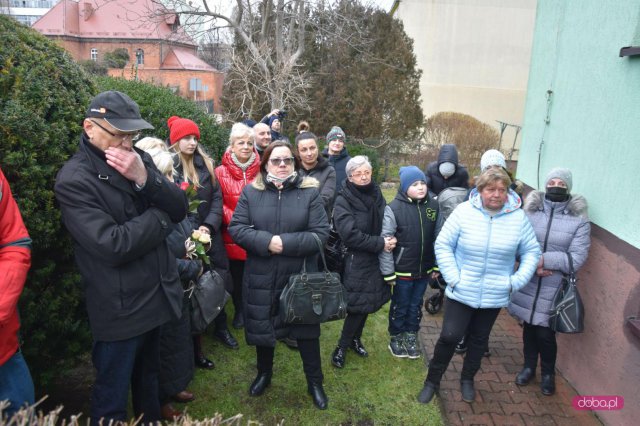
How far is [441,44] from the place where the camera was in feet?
68.6

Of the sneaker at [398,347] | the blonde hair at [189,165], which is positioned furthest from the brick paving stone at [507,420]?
the blonde hair at [189,165]

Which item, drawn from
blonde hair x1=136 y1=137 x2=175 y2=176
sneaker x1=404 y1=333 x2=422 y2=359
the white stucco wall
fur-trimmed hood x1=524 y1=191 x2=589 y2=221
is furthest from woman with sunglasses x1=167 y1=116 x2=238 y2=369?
the white stucco wall

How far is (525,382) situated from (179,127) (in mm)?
4077

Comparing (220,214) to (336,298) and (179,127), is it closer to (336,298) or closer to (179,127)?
(179,127)

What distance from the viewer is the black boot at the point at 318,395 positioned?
11.9 ft

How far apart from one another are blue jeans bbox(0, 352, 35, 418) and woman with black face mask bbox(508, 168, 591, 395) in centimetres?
370

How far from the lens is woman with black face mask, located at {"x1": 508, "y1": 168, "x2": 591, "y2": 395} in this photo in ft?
12.3

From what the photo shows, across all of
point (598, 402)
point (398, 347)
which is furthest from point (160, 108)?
point (598, 402)

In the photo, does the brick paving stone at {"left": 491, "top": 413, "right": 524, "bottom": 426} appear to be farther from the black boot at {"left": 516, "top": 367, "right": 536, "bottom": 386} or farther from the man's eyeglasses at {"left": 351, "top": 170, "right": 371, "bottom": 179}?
the man's eyeglasses at {"left": 351, "top": 170, "right": 371, "bottom": 179}

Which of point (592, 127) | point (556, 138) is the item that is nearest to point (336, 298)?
point (592, 127)

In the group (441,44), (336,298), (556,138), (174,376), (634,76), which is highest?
(441,44)

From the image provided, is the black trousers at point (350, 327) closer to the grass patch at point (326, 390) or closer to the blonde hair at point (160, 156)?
the grass patch at point (326, 390)

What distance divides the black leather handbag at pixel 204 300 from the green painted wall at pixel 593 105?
10.8 feet

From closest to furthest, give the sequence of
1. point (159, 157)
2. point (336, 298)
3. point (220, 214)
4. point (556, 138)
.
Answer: point (159, 157) → point (336, 298) → point (220, 214) → point (556, 138)
